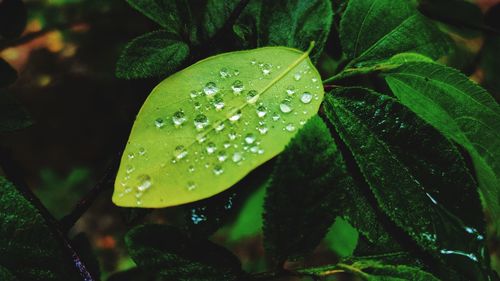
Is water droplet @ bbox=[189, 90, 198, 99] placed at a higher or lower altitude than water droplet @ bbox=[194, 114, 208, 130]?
higher

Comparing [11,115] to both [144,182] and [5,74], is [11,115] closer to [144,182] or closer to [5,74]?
[5,74]

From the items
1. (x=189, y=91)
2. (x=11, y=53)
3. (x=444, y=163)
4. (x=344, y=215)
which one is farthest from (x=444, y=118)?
(x=11, y=53)

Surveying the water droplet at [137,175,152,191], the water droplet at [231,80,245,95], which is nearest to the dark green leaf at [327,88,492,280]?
the water droplet at [231,80,245,95]

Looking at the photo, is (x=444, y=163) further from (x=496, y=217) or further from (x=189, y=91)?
(x=189, y=91)

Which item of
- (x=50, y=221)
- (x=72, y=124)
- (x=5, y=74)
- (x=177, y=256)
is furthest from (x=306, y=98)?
(x=72, y=124)

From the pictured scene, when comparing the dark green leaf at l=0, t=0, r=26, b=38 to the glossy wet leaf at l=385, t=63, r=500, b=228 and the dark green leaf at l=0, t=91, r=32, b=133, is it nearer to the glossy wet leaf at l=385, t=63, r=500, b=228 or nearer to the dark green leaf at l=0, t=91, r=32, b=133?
the dark green leaf at l=0, t=91, r=32, b=133

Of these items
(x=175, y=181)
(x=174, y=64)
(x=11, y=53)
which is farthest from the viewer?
(x=11, y=53)
